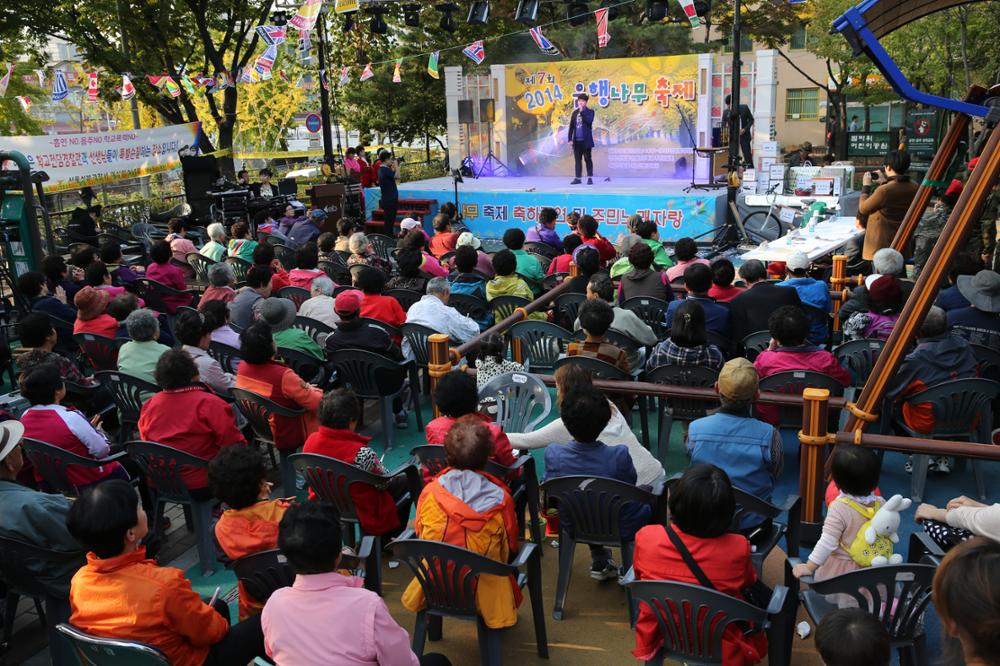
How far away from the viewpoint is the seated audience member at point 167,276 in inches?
303

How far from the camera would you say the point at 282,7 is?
16859 mm

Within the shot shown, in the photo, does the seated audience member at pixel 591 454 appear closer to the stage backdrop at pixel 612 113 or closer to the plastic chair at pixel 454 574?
the plastic chair at pixel 454 574

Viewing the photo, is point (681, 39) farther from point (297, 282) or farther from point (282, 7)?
point (297, 282)

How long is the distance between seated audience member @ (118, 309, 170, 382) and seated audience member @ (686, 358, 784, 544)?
3.26 m

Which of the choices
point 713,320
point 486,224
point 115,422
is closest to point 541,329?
point 713,320

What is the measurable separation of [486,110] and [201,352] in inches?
564

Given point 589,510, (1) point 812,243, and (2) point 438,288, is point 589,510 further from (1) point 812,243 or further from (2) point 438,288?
(1) point 812,243

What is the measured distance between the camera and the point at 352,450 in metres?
3.75

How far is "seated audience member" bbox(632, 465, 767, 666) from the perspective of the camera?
269 centimetres

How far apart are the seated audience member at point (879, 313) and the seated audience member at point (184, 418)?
3.94m

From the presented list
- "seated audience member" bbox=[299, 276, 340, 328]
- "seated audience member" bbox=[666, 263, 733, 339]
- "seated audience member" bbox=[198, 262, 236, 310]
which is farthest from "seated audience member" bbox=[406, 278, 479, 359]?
"seated audience member" bbox=[666, 263, 733, 339]

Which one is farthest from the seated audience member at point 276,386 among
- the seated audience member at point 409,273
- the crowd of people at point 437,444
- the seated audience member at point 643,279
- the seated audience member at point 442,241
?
the seated audience member at point 442,241

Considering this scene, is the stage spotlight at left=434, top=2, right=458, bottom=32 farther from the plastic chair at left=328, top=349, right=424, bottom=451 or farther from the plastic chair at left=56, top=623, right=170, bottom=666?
the plastic chair at left=56, top=623, right=170, bottom=666

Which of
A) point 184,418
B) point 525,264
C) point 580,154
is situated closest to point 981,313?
point 525,264
